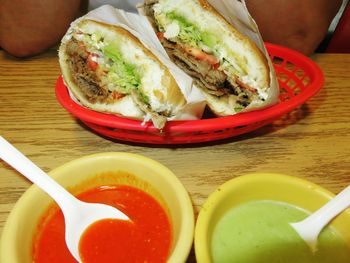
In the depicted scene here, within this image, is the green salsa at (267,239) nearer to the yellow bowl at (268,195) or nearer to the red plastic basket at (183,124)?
the yellow bowl at (268,195)

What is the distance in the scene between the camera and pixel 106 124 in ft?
3.81

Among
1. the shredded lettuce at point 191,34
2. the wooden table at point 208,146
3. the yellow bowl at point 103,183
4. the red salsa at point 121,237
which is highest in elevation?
the shredded lettuce at point 191,34

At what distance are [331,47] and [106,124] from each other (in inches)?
65.1

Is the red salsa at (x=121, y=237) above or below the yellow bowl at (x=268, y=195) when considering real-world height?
below

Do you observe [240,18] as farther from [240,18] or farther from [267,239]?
[267,239]

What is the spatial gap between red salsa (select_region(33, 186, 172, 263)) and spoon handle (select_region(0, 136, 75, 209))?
7 cm

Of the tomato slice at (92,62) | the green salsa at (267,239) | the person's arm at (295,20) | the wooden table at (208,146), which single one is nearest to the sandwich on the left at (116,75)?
the tomato slice at (92,62)

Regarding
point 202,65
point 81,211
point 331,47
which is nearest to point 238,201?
point 81,211

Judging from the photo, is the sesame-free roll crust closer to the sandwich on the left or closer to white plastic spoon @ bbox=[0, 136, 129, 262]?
the sandwich on the left

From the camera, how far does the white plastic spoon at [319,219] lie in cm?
83

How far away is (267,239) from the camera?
0.87 metres

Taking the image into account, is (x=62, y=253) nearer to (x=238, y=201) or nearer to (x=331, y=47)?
(x=238, y=201)

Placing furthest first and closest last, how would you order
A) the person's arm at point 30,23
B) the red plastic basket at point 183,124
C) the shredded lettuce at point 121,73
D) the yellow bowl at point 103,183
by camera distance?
the person's arm at point 30,23, the shredded lettuce at point 121,73, the red plastic basket at point 183,124, the yellow bowl at point 103,183

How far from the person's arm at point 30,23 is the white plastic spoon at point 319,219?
62.4 inches
